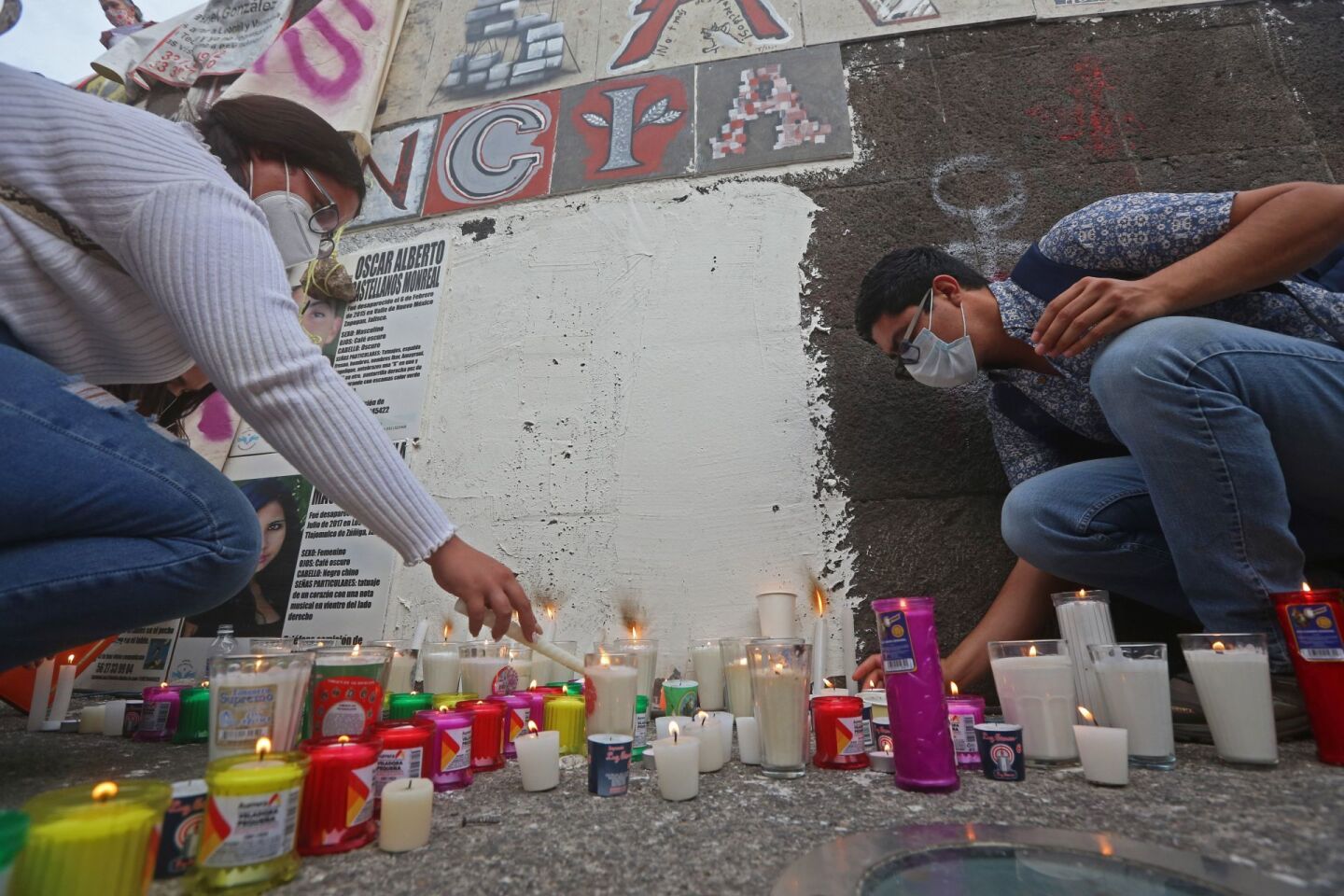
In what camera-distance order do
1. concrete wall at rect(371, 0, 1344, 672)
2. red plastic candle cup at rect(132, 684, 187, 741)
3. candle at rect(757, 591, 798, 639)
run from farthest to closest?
concrete wall at rect(371, 0, 1344, 672) → candle at rect(757, 591, 798, 639) → red plastic candle cup at rect(132, 684, 187, 741)

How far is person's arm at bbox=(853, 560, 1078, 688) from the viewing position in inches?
71.0

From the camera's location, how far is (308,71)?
3475 mm

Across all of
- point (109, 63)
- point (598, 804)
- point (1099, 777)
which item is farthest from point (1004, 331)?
point (109, 63)

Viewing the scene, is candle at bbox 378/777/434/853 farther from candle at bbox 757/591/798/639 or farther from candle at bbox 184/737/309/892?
candle at bbox 757/591/798/639

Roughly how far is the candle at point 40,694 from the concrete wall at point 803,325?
917 mm

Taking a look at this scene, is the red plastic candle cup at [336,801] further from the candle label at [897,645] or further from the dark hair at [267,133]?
the dark hair at [267,133]

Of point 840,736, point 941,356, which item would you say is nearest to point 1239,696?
point 840,736

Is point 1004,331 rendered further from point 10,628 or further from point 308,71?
point 308,71

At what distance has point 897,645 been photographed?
117cm

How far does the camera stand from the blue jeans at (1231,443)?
1298 millimetres

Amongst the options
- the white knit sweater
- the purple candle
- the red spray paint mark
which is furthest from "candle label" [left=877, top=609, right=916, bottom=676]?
the red spray paint mark

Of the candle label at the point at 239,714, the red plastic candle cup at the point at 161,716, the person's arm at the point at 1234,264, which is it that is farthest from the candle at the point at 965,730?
the red plastic candle cup at the point at 161,716

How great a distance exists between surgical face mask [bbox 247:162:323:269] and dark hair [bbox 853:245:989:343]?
154 cm

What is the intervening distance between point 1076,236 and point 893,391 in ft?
2.59
